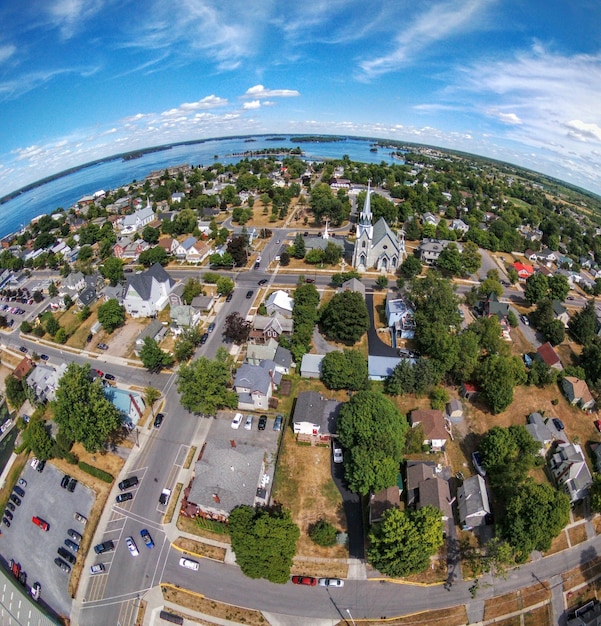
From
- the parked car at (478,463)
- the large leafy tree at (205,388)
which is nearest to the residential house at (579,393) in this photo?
the parked car at (478,463)

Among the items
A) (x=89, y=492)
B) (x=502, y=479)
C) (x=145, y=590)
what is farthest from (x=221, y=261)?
(x=502, y=479)

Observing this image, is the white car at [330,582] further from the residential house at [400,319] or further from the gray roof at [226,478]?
the residential house at [400,319]

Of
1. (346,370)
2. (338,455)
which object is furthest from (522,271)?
(338,455)

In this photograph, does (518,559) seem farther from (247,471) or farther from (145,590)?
(145,590)

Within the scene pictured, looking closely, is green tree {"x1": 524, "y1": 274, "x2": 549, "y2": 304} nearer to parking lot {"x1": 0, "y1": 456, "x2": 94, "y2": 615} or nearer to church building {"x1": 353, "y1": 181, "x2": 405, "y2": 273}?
church building {"x1": 353, "y1": 181, "x2": 405, "y2": 273}

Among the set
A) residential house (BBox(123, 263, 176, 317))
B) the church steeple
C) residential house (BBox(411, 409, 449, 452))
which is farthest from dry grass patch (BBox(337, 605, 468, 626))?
the church steeple

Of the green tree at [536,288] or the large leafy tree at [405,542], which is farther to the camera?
the green tree at [536,288]

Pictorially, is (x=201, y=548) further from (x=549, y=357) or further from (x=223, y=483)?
(x=549, y=357)
